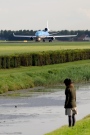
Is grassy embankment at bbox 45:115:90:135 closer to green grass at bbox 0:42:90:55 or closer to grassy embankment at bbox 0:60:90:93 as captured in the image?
grassy embankment at bbox 0:60:90:93

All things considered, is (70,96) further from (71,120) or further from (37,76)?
(37,76)

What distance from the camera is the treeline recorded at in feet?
202

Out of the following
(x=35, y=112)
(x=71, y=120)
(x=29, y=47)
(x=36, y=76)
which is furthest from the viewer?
(x=29, y=47)

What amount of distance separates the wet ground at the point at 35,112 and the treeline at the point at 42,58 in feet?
42.4

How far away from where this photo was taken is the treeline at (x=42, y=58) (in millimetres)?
61656

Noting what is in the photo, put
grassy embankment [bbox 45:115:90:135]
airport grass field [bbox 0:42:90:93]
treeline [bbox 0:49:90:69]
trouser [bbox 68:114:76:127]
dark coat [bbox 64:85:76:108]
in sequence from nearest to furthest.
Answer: grassy embankment [bbox 45:115:90:135], dark coat [bbox 64:85:76:108], trouser [bbox 68:114:76:127], airport grass field [bbox 0:42:90:93], treeline [bbox 0:49:90:69]

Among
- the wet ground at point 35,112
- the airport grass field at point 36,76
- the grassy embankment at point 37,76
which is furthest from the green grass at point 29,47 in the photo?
the wet ground at point 35,112

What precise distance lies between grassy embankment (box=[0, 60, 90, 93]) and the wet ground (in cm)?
263

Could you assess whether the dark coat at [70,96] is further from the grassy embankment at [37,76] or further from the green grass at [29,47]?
the green grass at [29,47]

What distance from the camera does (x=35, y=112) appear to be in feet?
118

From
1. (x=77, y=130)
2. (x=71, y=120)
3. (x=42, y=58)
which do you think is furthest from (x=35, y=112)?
(x=42, y=58)

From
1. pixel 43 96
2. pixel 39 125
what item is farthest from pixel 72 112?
pixel 43 96

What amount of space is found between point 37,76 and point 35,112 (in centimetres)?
1891

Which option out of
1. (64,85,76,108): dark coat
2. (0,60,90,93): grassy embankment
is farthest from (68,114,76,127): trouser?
(0,60,90,93): grassy embankment
